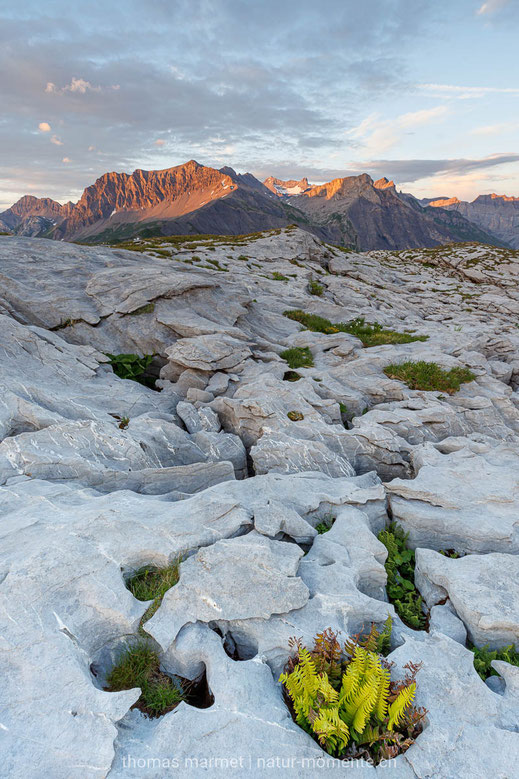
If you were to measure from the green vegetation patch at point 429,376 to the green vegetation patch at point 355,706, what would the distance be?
691 inches

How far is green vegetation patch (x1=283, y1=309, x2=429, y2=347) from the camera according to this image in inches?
1167

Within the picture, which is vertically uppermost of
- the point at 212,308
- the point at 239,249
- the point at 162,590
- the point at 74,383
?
the point at 239,249

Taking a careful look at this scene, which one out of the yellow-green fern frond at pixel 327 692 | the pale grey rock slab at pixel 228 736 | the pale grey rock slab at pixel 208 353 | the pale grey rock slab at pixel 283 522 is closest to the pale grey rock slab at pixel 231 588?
the pale grey rock slab at pixel 283 522

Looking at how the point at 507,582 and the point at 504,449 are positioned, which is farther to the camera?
the point at 504,449

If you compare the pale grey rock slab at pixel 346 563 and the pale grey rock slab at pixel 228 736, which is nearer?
the pale grey rock slab at pixel 228 736

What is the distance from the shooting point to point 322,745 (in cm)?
557

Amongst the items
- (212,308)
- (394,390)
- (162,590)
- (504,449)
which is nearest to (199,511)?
(162,590)

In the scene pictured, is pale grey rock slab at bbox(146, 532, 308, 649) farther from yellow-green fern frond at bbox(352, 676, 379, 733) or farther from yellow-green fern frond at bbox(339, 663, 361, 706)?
yellow-green fern frond at bbox(352, 676, 379, 733)

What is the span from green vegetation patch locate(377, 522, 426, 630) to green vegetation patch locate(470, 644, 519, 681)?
3.63ft

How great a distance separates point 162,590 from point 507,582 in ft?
25.0

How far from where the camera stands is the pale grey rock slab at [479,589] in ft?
24.7

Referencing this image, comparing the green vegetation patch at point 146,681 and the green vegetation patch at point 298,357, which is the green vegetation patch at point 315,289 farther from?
the green vegetation patch at point 146,681

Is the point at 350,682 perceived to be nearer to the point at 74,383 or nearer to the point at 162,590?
the point at 162,590

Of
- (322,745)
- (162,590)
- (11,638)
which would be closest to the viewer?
(322,745)
